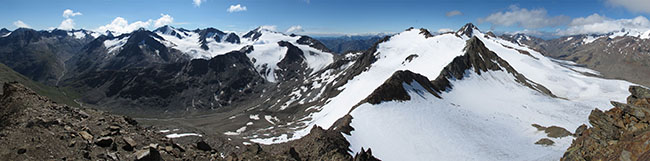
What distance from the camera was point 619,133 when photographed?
19.6m

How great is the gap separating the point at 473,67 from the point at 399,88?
288 feet

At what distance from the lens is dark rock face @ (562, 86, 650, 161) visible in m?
16.4

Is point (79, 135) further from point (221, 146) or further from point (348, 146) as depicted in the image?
point (221, 146)

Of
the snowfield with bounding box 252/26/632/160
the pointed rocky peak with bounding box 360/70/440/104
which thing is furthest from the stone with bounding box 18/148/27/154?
the pointed rocky peak with bounding box 360/70/440/104

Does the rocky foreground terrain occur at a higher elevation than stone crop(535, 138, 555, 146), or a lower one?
higher

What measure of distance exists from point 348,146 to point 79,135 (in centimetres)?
3528

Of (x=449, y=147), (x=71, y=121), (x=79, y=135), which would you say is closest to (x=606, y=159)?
(x=79, y=135)

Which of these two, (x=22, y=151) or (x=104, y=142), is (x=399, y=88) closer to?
(x=104, y=142)

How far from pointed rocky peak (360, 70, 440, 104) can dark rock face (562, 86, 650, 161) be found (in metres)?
55.8

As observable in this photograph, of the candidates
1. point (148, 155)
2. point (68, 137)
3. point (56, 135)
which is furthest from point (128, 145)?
A: point (56, 135)

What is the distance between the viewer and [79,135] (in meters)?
13.9

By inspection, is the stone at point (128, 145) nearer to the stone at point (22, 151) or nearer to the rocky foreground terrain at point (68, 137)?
the rocky foreground terrain at point (68, 137)

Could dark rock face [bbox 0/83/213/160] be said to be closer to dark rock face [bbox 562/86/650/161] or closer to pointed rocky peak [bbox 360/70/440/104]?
dark rock face [bbox 562/86/650/161]

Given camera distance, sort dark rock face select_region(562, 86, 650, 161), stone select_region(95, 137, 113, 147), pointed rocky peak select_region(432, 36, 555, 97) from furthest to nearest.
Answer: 1. pointed rocky peak select_region(432, 36, 555, 97)
2. dark rock face select_region(562, 86, 650, 161)
3. stone select_region(95, 137, 113, 147)
